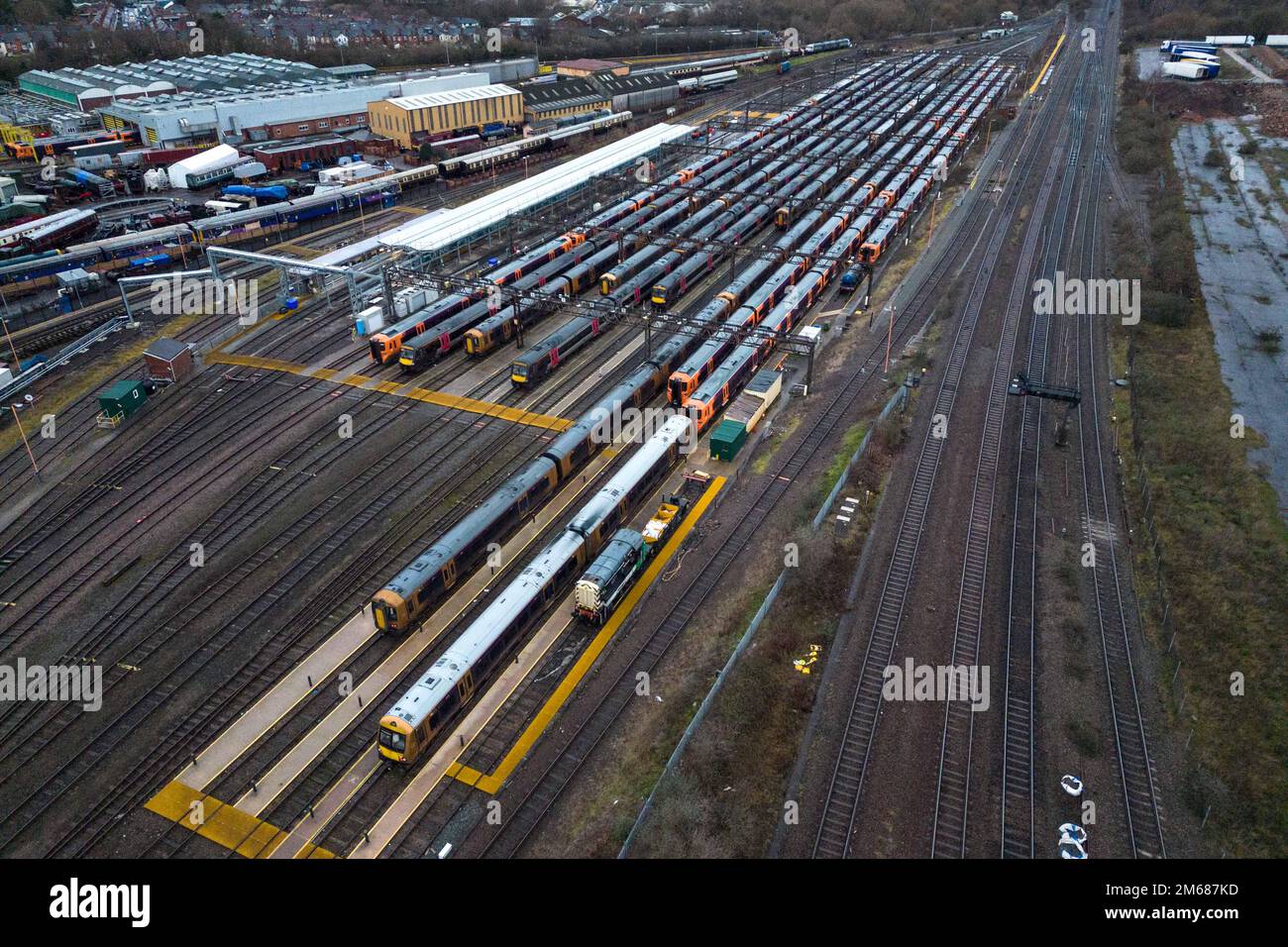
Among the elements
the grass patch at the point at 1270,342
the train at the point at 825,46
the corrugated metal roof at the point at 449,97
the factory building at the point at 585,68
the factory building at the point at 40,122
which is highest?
the train at the point at 825,46

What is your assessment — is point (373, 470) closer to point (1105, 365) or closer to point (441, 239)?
point (441, 239)

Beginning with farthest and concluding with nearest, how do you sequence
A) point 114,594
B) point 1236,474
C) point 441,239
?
point 441,239 → point 1236,474 → point 114,594

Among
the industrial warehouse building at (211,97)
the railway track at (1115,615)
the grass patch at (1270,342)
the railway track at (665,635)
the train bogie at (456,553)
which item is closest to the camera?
the railway track at (1115,615)

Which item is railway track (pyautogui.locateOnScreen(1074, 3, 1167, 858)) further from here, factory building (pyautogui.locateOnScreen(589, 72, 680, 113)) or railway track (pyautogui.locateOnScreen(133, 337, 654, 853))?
factory building (pyautogui.locateOnScreen(589, 72, 680, 113))

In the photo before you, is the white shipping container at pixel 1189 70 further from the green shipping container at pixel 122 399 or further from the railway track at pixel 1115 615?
the green shipping container at pixel 122 399

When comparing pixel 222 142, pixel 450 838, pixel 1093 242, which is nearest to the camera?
pixel 450 838

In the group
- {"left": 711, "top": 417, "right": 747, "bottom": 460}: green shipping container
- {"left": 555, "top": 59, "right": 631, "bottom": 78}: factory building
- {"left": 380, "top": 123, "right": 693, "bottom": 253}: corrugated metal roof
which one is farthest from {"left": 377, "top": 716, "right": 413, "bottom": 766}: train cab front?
{"left": 555, "top": 59, "right": 631, "bottom": 78}: factory building

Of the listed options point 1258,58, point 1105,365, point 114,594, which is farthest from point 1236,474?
point 1258,58

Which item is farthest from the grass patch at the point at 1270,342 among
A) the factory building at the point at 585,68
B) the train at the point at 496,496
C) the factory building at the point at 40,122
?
the factory building at the point at 40,122
